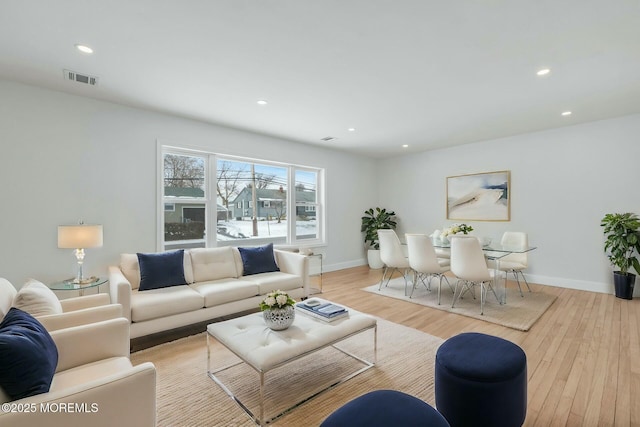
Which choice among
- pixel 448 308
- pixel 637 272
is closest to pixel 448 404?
pixel 448 308


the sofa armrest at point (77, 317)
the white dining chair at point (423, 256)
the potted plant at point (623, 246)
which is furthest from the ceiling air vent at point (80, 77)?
the potted plant at point (623, 246)

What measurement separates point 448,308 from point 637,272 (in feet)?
9.14

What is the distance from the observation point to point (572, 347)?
270 centimetres

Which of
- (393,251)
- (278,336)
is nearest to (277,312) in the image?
(278,336)

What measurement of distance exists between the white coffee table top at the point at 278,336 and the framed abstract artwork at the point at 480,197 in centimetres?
430

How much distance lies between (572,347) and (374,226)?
14.3ft

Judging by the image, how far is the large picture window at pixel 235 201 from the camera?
4.24 metres

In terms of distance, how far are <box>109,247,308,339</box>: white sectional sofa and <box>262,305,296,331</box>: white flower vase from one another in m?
1.19

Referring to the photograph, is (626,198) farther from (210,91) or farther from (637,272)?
(210,91)

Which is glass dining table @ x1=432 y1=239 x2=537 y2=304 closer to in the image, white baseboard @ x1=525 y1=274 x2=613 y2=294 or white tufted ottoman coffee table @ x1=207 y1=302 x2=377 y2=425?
white baseboard @ x1=525 y1=274 x2=613 y2=294

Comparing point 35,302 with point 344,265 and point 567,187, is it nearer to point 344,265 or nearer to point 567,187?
point 344,265

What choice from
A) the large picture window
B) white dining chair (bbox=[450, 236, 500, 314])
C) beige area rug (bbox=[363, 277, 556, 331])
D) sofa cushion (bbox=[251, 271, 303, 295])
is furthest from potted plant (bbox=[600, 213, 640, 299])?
the large picture window

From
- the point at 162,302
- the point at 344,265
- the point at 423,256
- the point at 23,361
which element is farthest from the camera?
the point at 344,265

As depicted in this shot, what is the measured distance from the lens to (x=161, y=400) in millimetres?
1998
